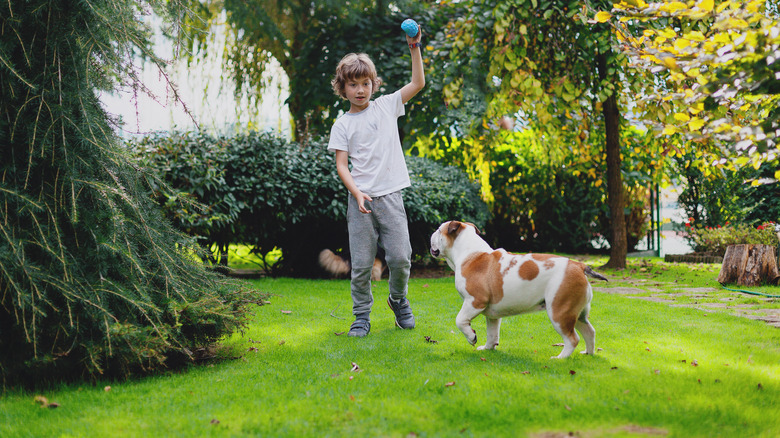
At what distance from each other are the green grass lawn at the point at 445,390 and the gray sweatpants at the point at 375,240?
1.11 feet

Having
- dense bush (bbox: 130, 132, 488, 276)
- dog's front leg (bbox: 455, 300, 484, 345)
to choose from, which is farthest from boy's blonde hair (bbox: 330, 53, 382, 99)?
dense bush (bbox: 130, 132, 488, 276)

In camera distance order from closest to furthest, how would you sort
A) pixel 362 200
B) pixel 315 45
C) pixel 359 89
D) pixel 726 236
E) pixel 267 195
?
pixel 362 200
pixel 359 89
pixel 267 195
pixel 726 236
pixel 315 45

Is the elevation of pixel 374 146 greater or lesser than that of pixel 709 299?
greater

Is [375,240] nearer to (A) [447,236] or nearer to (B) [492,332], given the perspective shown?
(A) [447,236]

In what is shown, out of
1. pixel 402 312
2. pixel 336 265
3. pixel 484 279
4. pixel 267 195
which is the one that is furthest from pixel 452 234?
pixel 336 265

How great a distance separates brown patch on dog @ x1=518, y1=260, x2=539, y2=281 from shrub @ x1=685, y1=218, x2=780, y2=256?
664cm

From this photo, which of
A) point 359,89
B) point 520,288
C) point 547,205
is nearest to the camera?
point 520,288

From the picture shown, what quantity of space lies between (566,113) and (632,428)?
265 inches

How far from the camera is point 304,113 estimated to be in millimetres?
11414

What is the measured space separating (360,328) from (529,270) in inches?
53.4

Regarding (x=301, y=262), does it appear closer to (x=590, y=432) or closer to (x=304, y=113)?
(x=304, y=113)

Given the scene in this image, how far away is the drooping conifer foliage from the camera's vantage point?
2688 millimetres

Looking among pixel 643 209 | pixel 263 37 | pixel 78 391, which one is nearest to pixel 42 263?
pixel 78 391

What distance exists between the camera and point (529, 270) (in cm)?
319
